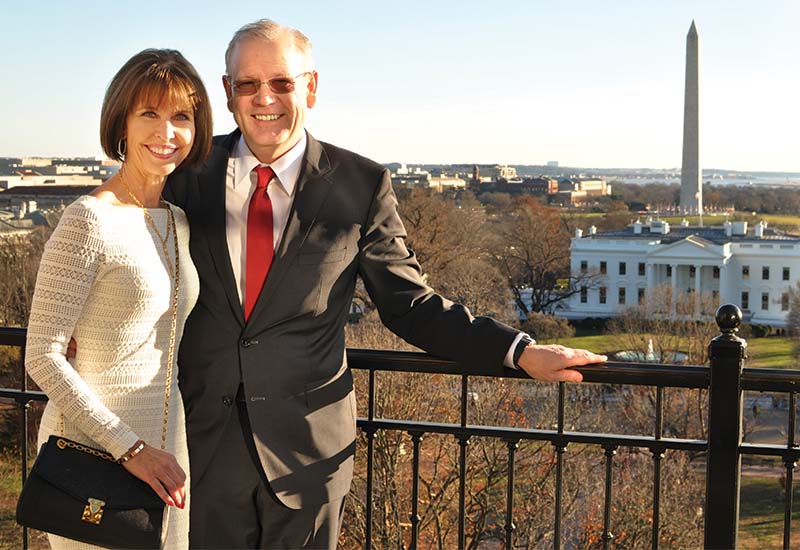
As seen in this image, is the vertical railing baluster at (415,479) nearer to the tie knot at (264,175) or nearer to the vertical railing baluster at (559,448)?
the vertical railing baluster at (559,448)

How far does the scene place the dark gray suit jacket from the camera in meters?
2.68

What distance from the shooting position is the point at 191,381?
106 inches

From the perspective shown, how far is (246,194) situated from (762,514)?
22.2 m

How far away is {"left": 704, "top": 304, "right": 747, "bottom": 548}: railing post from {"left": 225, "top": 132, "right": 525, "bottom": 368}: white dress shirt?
55cm

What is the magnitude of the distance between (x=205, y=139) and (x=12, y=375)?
19338mm

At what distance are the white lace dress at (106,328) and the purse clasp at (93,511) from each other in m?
0.12

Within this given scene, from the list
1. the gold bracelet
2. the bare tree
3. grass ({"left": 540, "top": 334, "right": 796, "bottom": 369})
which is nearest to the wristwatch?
the gold bracelet

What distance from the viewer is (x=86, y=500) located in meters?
2.35

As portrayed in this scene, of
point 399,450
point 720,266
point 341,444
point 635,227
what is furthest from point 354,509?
point 635,227

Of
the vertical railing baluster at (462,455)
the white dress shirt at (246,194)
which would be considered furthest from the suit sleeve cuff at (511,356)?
the vertical railing baluster at (462,455)

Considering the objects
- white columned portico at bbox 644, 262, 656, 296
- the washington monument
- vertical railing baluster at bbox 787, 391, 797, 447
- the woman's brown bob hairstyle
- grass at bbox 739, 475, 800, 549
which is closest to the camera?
the woman's brown bob hairstyle

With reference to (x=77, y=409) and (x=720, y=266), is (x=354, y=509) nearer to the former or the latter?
(x=77, y=409)

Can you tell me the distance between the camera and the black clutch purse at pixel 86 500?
2342 mm

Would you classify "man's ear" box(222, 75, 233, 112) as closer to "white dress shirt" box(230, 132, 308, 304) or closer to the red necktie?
"white dress shirt" box(230, 132, 308, 304)
